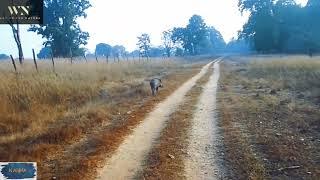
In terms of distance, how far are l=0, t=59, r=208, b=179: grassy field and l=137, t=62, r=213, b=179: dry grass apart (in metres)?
1.08

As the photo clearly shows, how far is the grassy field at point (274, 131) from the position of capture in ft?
25.3

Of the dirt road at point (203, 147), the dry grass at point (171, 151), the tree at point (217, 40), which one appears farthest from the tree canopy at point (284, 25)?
the tree at point (217, 40)

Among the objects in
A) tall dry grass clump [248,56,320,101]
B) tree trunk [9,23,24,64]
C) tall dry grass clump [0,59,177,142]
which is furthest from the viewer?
tree trunk [9,23,24,64]

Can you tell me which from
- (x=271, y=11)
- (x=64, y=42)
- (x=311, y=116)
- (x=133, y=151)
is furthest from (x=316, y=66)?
(x=271, y=11)

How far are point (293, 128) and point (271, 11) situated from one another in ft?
192

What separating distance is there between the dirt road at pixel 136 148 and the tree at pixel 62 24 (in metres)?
35.6

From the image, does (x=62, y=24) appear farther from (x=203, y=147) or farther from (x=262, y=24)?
(x=203, y=147)

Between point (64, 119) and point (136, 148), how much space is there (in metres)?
4.14

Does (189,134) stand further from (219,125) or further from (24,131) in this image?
(24,131)
